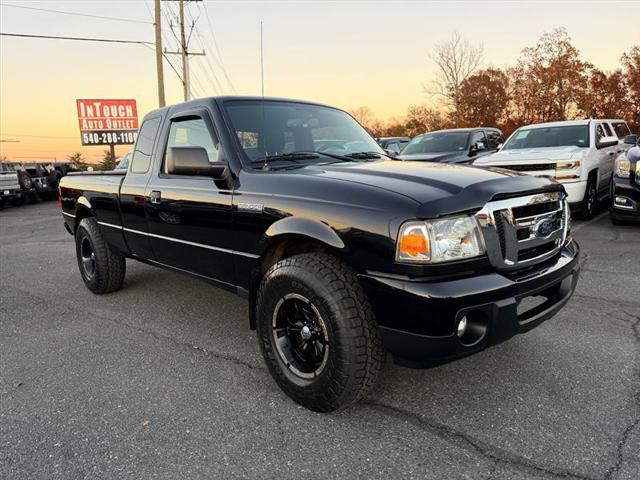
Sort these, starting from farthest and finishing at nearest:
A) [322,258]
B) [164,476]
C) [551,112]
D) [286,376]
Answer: [551,112] < [286,376] < [322,258] < [164,476]

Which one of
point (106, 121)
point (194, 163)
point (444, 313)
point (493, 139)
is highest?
point (106, 121)

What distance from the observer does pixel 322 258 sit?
2541mm

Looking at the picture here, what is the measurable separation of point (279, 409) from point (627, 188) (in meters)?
6.80

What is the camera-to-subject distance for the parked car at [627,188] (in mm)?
7086

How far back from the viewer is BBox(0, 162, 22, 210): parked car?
16062 millimetres

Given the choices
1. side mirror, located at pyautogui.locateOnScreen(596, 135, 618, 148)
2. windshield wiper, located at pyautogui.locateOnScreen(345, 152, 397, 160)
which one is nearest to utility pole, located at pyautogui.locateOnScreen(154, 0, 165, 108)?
side mirror, located at pyautogui.locateOnScreen(596, 135, 618, 148)

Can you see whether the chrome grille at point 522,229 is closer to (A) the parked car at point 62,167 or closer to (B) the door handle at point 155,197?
(B) the door handle at point 155,197

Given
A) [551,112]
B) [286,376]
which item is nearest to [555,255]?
[286,376]

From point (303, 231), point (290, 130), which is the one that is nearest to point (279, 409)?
point (303, 231)

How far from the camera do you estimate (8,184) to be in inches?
640

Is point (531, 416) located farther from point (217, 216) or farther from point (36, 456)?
point (36, 456)

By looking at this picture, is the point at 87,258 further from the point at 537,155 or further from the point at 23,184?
the point at 23,184

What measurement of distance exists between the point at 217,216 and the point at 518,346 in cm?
226

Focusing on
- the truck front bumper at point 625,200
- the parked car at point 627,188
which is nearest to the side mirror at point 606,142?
the parked car at point 627,188
